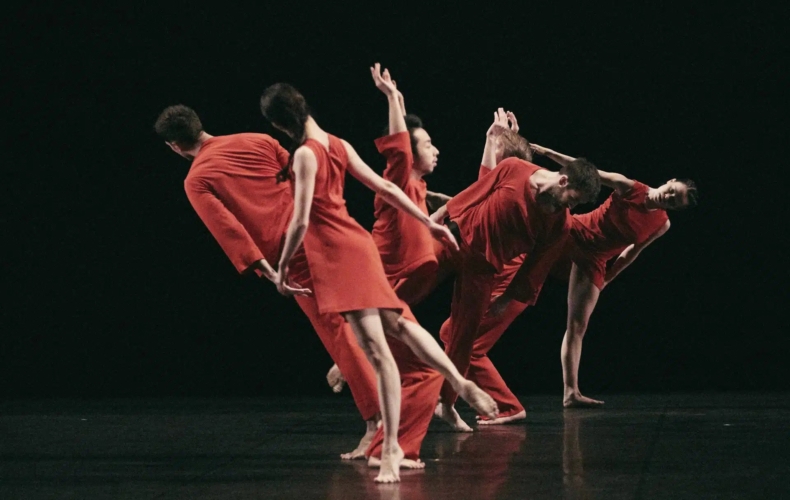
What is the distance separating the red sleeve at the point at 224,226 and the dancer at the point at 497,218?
0.73m

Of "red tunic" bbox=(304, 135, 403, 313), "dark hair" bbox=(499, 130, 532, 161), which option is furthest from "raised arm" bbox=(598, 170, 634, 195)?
"red tunic" bbox=(304, 135, 403, 313)

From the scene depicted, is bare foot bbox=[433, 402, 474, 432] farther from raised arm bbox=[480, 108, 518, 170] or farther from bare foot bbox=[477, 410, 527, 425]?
raised arm bbox=[480, 108, 518, 170]

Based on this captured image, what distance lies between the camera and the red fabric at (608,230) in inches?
213

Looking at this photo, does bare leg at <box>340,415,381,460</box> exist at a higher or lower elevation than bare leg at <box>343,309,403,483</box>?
lower

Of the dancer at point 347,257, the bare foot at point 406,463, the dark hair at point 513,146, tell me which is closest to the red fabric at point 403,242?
the dancer at point 347,257

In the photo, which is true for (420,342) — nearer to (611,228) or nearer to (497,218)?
(497,218)

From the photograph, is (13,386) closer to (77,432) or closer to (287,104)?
(77,432)

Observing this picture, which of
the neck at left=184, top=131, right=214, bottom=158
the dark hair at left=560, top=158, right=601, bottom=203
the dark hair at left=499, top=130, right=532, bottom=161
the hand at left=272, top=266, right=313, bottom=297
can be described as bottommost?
the hand at left=272, top=266, right=313, bottom=297

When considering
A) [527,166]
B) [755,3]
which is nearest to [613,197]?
[527,166]

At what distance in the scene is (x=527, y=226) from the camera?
424 centimetres

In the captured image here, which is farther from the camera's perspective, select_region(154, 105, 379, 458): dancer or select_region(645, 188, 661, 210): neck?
select_region(645, 188, 661, 210): neck

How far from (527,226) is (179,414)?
1977 mm

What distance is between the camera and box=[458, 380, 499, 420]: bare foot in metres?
3.12

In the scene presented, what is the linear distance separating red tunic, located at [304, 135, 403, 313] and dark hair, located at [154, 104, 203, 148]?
3.21 feet
